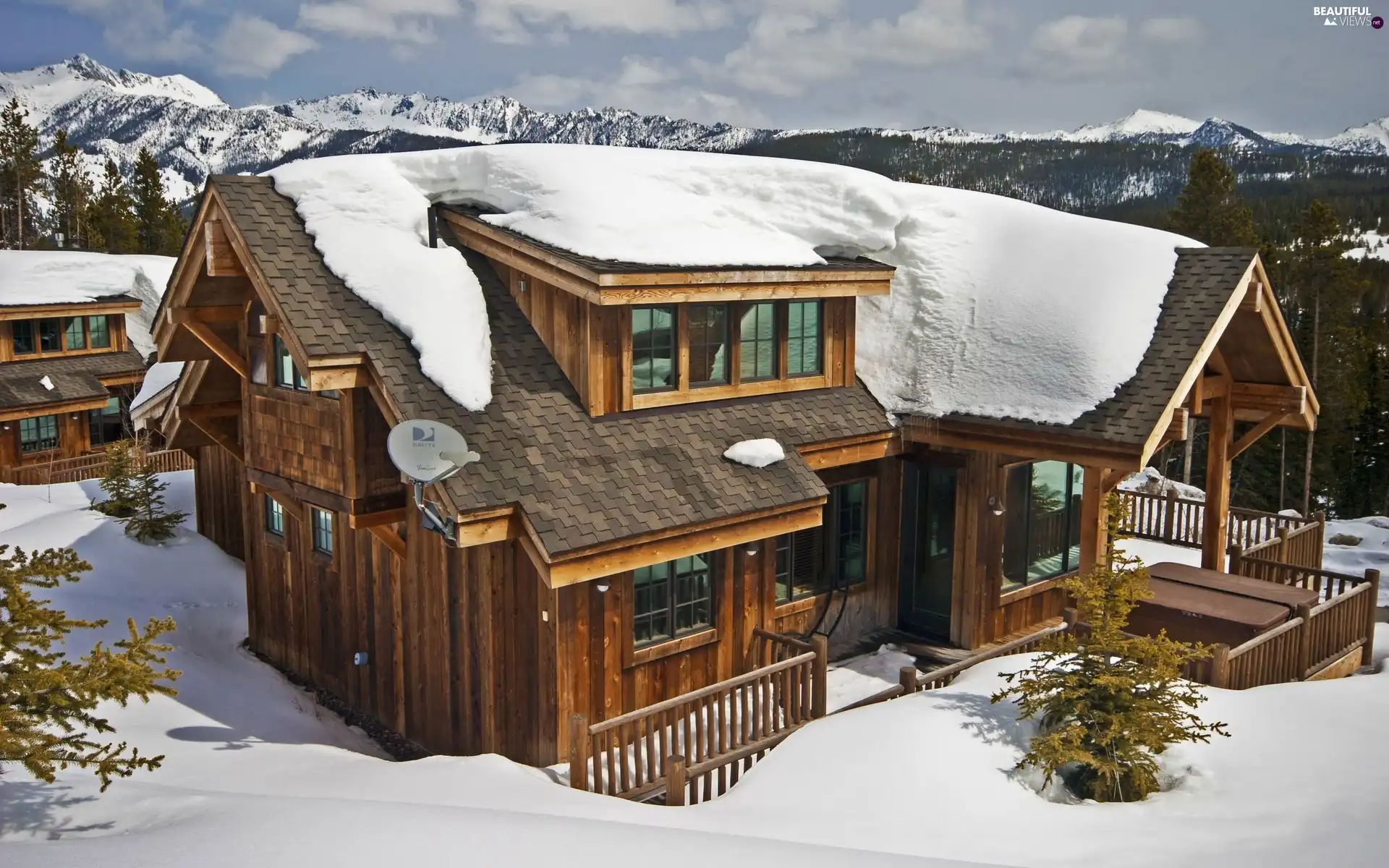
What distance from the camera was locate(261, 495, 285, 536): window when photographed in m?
12.4

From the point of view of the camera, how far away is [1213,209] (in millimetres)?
33344

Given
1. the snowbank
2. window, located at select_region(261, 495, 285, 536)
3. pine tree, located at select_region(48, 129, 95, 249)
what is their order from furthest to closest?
pine tree, located at select_region(48, 129, 95, 249)
window, located at select_region(261, 495, 285, 536)
the snowbank

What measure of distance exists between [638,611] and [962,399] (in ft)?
15.5

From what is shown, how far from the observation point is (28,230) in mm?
62375

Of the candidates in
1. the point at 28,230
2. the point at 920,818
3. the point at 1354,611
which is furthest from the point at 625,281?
the point at 28,230

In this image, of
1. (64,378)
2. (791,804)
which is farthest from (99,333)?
(791,804)

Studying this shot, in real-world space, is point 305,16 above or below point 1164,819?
above

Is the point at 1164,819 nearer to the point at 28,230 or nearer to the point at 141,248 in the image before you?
the point at 141,248

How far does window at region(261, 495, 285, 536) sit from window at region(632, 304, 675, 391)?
512 cm

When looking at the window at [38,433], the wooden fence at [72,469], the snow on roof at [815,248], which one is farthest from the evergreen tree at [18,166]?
the snow on roof at [815,248]

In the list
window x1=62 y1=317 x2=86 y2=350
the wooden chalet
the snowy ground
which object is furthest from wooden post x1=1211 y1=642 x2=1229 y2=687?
window x1=62 y1=317 x2=86 y2=350

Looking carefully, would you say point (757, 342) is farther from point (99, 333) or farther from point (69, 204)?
point (69, 204)

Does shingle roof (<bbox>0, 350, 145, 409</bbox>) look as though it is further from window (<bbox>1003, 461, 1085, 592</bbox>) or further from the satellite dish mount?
window (<bbox>1003, 461, 1085, 592</bbox>)

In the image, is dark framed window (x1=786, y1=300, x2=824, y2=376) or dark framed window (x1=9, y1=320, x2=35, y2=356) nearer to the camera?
dark framed window (x1=786, y1=300, x2=824, y2=376)
